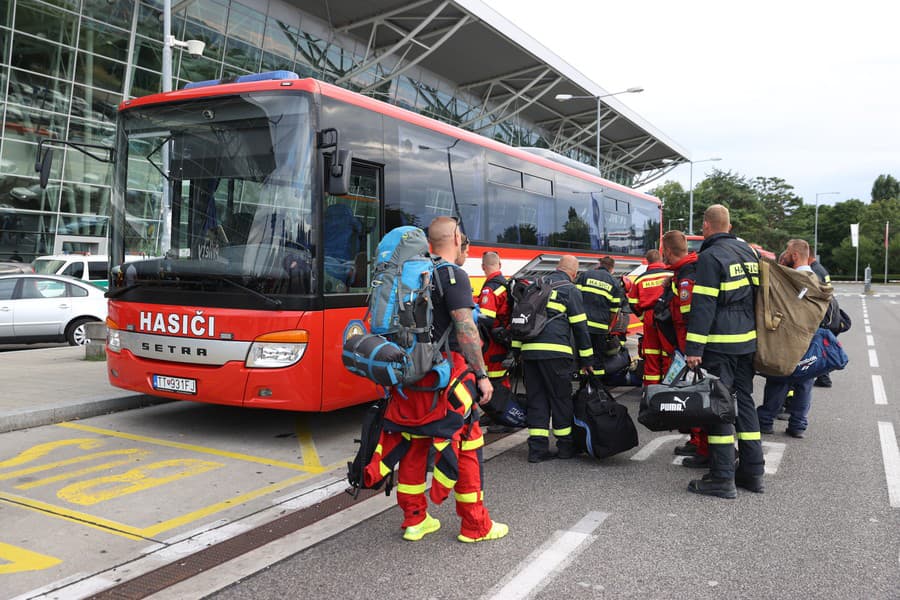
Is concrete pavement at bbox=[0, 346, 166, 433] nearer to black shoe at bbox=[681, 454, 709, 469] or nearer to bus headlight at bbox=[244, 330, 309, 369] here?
Result: bus headlight at bbox=[244, 330, 309, 369]

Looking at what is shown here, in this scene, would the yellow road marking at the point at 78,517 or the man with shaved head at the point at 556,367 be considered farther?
the man with shaved head at the point at 556,367

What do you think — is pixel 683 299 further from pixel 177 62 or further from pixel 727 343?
pixel 177 62

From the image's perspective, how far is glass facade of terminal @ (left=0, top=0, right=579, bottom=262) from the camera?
69.8ft

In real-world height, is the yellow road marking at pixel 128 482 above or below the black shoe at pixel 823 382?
below

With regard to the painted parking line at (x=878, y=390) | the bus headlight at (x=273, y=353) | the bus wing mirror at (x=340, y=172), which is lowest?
the painted parking line at (x=878, y=390)

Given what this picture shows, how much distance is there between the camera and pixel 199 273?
6.21 meters

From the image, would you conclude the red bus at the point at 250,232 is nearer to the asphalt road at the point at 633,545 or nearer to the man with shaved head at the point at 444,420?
the asphalt road at the point at 633,545

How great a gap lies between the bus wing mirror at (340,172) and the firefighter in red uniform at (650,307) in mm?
2814

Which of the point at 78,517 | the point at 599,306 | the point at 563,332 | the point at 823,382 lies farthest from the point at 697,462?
the point at 823,382

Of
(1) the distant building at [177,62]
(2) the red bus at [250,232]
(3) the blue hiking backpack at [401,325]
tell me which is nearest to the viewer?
(3) the blue hiking backpack at [401,325]

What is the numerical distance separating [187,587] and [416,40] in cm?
2728

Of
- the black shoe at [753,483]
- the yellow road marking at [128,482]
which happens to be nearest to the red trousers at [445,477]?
the black shoe at [753,483]

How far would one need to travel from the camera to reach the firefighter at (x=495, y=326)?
6.45 meters

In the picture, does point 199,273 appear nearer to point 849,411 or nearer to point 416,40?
point 849,411
